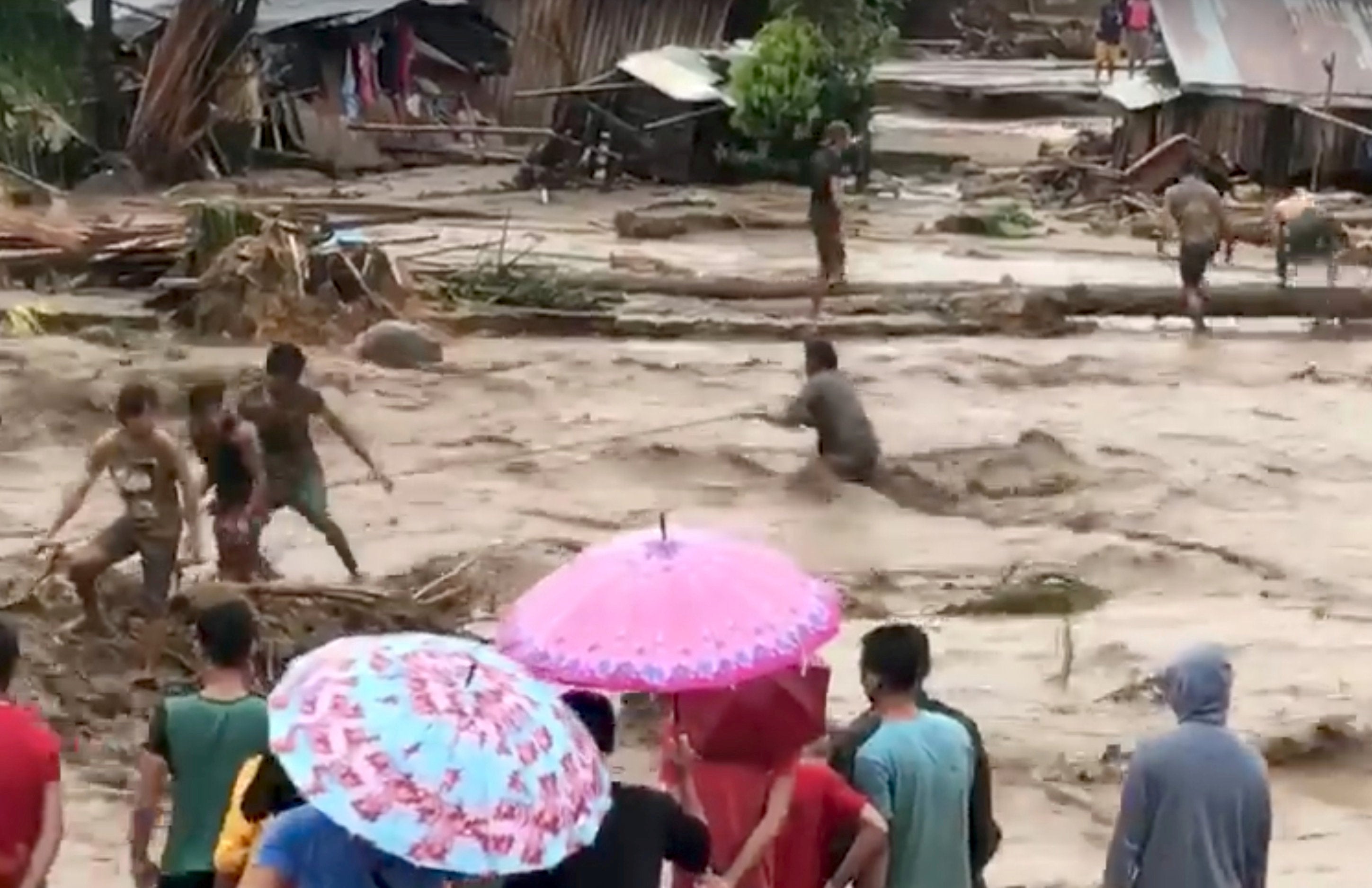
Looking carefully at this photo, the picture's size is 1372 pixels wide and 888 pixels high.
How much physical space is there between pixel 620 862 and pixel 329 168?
29201 millimetres

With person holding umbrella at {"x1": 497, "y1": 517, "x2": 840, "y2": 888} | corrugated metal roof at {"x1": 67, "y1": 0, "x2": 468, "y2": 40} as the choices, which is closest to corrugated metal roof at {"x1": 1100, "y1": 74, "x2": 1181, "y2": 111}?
corrugated metal roof at {"x1": 67, "y1": 0, "x2": 468, "y2": 40}

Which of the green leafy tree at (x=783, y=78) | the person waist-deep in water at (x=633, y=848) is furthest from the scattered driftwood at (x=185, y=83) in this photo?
the person waist-deep in water at (x=633, y=848)

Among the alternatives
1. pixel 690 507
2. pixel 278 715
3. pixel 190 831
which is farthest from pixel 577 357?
pixel 278 715

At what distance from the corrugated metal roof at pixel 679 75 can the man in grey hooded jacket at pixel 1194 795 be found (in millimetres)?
26157

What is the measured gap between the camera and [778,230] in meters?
27.2

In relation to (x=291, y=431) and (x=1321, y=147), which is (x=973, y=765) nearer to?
(x=291, y=431)

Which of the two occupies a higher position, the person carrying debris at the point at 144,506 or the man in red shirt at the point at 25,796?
the man in red shirt at the point at 25,796

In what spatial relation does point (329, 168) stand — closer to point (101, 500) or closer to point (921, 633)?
point (101, 500)

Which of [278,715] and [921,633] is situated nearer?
[278,715]

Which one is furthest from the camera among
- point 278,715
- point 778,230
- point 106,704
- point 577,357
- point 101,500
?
point 778,230

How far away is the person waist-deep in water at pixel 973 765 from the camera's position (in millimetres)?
4957

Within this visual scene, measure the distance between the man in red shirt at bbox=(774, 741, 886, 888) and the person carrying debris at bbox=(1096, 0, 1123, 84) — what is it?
117 ft

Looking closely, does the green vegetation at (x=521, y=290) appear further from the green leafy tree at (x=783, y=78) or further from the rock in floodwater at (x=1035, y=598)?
the green leafy tree at (x=783, y=78)

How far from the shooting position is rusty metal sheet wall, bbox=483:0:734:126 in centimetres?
3459
